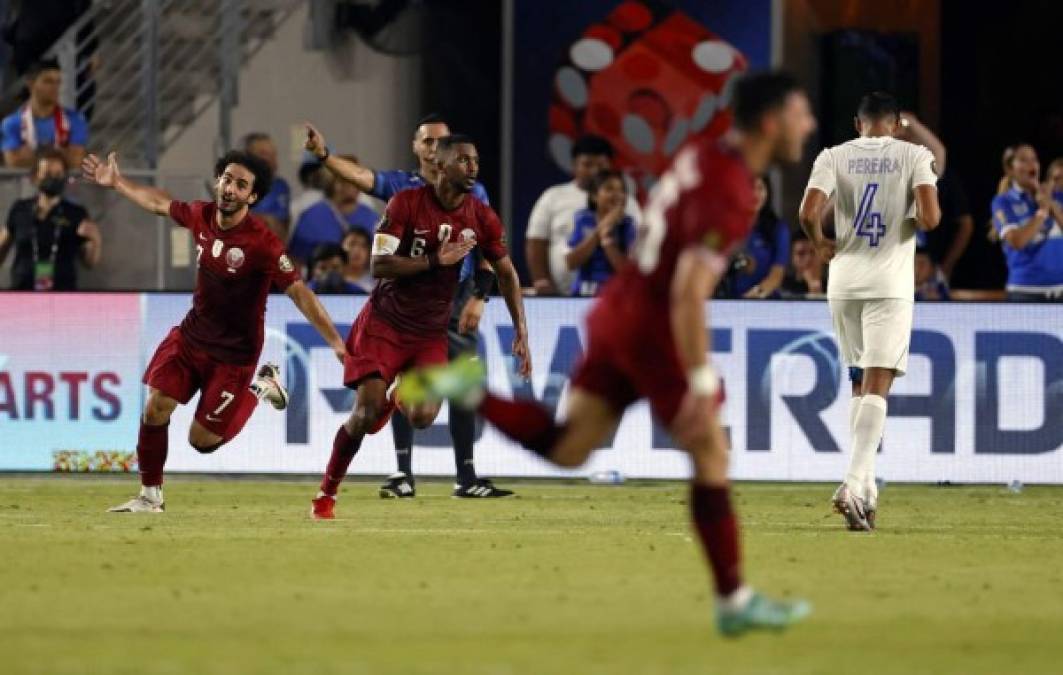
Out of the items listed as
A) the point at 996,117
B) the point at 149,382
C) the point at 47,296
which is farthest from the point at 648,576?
the point at 996,117

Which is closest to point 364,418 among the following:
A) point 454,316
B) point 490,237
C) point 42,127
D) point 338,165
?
point 490,237

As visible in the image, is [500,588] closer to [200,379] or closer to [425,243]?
[425,243]

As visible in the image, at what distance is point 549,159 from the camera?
23484mm

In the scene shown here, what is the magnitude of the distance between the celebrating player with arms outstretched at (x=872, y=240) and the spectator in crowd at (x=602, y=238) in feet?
17.3

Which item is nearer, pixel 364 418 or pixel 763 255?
pixel 364 418

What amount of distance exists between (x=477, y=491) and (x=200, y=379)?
252cm

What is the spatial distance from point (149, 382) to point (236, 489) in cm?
273

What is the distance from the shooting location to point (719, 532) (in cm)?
829

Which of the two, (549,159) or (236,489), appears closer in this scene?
(236,489)

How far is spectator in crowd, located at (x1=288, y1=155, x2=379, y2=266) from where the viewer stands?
64.3ft

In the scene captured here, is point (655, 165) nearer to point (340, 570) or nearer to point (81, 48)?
point (81, 48)

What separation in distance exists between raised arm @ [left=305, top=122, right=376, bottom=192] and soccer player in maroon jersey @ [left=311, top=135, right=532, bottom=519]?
0.36m

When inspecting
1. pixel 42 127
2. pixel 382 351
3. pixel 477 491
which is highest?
pixel 42 127

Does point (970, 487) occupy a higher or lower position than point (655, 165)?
lower
